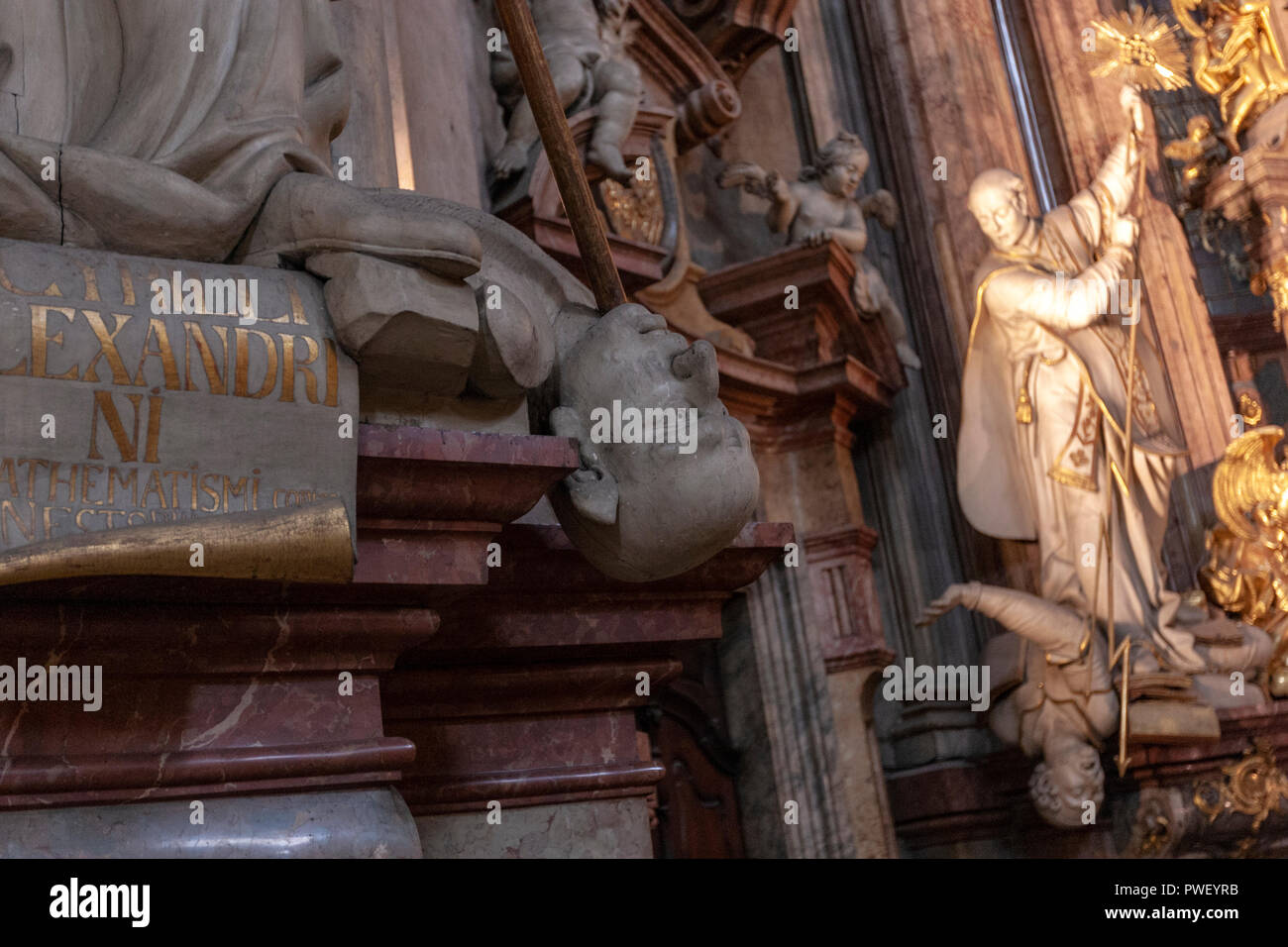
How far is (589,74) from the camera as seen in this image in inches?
196

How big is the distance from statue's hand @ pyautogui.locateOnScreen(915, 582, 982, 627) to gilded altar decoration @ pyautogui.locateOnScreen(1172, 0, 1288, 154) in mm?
4245

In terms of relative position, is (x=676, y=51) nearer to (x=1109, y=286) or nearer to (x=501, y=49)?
(x=501, y=49)

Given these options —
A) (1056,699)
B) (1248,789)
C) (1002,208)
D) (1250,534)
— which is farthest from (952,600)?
(1250,534)

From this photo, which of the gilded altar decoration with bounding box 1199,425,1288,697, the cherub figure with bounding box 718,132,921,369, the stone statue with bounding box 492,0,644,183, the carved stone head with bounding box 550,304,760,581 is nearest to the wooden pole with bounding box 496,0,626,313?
the carved stone head with bounding box 550,304,760,581

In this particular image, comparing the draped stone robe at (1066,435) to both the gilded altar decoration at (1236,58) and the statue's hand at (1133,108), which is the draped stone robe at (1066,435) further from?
the gilded altar decoration at (1236,58)

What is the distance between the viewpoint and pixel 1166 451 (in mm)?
5648

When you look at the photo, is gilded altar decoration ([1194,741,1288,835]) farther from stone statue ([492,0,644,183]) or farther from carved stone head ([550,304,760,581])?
carved stone head ([550,304,760,581])

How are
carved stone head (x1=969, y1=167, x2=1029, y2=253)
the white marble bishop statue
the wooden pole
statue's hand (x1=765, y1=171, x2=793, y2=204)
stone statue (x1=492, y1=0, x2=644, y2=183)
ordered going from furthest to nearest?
statue's hand (x1=765, y1=171, x2=793, y2=204) < carved stone head (x1=969, y1=167, x2=1029, y2=253) < the white marble bishop statue < stone statue (x1=492, y1=0, x2=644, y2=183) < the wooden pole

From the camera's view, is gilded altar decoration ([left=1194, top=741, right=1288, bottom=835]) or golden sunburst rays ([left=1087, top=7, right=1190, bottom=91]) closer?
gilded altar decoration ([left=1194, top=741, right=1288, bottom=835])

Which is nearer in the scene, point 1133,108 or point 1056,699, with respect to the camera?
point 1056,699

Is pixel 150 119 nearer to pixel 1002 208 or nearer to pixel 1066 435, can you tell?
pixel 1066 435

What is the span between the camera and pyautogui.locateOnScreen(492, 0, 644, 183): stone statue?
4.81 metres

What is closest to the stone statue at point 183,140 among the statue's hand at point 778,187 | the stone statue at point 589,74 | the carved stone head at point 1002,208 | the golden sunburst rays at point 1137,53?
the stone statue at point 589,74

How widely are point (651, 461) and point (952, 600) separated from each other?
3650 mm
